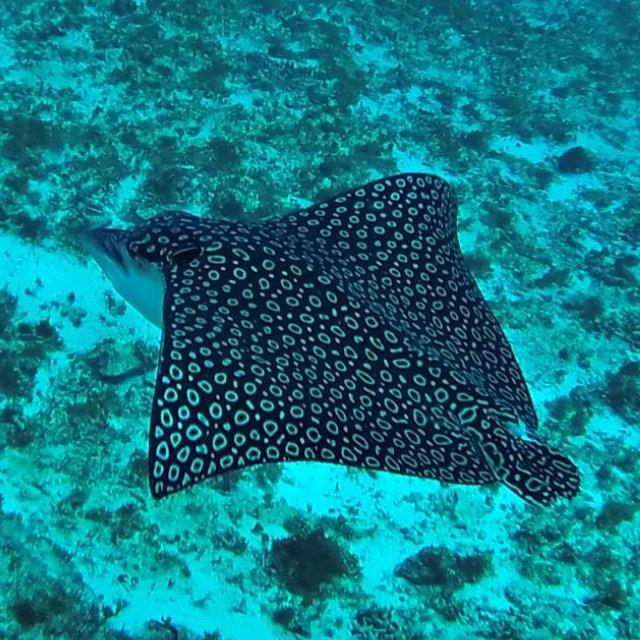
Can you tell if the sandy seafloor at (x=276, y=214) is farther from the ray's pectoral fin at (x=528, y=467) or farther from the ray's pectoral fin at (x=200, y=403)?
the ray's pectoral fin at (x=528, y=467)

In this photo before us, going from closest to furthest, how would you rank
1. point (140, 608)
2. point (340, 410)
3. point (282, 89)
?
1. point (340, 410)
2. point (140, 608)
3. point (282, 89)

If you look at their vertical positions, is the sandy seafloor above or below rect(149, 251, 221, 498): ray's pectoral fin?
below

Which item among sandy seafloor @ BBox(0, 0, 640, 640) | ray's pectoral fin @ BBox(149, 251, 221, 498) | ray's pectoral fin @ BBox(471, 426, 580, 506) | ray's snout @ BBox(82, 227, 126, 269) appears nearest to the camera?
ray's pectoral fin @ BBox(149, 251, 221, 498)

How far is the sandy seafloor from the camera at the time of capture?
19.9 ft

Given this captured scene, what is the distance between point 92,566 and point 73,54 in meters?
9.18

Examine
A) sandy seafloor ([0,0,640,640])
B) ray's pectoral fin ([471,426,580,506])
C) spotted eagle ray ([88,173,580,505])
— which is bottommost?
sandy seafloor ([0,0,640,640])

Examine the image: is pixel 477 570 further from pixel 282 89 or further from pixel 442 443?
pixel 282 89

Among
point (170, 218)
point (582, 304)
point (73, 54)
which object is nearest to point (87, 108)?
point (73, 54)

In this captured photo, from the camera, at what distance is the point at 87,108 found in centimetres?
1077

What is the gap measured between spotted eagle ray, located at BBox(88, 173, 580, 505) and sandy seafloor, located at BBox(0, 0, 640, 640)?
182 cm

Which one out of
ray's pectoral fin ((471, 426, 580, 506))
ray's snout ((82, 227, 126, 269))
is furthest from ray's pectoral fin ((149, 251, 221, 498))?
ray's pectoral fin ((471, 426, 580, 506))

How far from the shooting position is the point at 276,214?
32.6 ft

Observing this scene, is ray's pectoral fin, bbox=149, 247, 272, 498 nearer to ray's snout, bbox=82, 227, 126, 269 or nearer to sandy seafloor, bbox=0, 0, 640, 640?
ray's snout, bbox=82, 227, 126, 269

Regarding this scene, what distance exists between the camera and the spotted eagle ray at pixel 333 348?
446 centimetres
